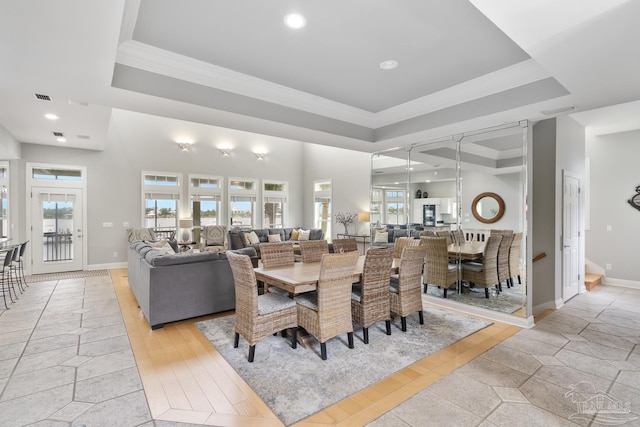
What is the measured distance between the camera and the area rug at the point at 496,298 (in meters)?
3.94

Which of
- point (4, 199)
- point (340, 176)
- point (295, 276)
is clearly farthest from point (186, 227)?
point (295, 276)

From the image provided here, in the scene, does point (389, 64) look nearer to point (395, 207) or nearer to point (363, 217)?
point (395, 207)

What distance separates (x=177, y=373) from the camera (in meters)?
2.68

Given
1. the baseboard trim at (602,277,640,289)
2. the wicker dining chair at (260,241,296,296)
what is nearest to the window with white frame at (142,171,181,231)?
the wicker dining chair at (260,241,296,296)

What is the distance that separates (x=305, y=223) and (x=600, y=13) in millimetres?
9784

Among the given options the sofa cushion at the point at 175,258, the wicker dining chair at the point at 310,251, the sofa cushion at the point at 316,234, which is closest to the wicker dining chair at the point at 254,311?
the wicker dining chair at the point at 310,251

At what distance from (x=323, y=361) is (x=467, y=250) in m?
2.74

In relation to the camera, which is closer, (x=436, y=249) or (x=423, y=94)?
(x=423, y=94)

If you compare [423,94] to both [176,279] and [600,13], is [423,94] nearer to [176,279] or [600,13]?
[600,13]

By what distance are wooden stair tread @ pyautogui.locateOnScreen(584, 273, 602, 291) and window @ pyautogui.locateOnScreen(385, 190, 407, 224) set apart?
3.42 meters

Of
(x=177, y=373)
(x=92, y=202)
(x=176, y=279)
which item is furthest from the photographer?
(x=92, y=202)

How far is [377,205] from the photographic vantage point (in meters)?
5.96

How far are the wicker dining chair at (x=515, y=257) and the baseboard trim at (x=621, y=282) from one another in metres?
3.31

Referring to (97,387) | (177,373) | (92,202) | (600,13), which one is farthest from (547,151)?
(92,202)
